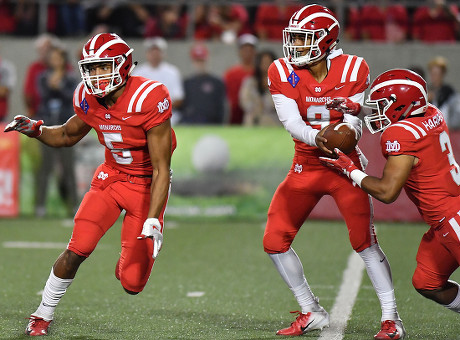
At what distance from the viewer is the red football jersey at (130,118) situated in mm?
4820

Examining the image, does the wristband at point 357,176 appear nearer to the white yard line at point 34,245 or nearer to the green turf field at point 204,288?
the green turf field at point 204,288

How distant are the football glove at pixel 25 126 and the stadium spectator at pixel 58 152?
467 centimetres

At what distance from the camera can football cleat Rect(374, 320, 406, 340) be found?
4.71 m

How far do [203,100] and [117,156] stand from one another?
5.55m

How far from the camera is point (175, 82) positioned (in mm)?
10305

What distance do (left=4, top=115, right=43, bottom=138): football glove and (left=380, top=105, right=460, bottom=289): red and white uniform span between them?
81.2 inches

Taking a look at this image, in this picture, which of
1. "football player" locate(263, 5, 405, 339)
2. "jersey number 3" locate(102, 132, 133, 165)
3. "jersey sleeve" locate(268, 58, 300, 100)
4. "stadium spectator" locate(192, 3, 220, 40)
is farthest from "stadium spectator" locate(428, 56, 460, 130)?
"jersey number 3" locate(102, 132, 133, 165)

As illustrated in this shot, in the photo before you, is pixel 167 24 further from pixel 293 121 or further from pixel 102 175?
pixel 293 121

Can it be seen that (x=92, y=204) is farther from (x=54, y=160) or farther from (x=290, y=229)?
(x=54, y=160)

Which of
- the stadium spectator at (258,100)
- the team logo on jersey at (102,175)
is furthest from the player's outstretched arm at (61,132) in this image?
the stadium spectator at (258,100)

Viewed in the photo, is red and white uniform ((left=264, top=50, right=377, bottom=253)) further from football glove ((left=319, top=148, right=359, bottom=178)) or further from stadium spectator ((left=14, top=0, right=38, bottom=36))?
stadium spectator ((left=14, top=0, right=38, bottom=36))

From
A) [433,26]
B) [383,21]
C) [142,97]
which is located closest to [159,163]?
[142,97]

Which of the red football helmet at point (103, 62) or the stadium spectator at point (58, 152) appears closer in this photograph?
the red football helmet at point (103, 62)

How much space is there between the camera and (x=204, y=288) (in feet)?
20.7
